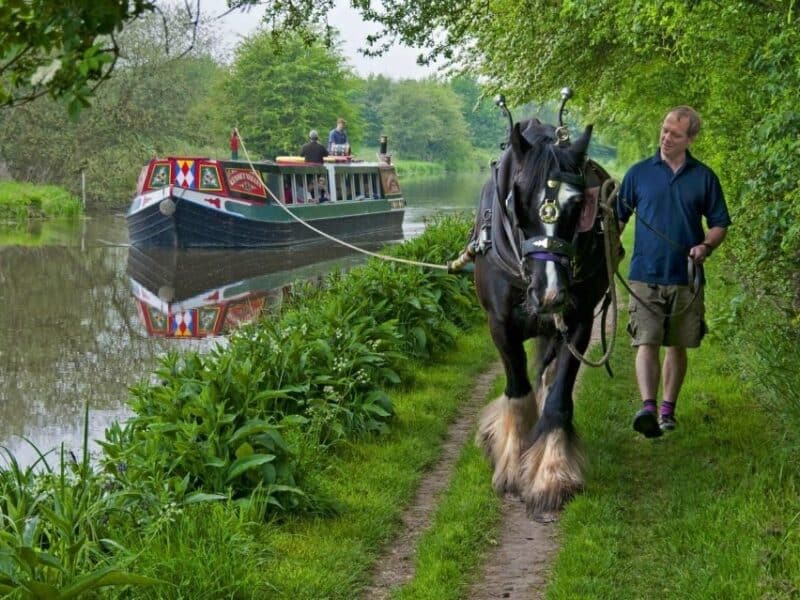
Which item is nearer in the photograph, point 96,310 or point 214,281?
point 96,310

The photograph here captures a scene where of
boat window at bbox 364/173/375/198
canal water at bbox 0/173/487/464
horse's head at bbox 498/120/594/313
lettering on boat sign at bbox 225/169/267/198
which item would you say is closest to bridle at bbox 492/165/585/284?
horse's head at bbox 498/120/594/313

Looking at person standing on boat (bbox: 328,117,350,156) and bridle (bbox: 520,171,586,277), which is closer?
bridle (bbox: 520,171,586,277)

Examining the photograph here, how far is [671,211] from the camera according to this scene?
5648mm

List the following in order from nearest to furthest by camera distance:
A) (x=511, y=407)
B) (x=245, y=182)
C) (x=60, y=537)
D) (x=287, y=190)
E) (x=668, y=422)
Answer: (x=60, y=537) < (x=511, y=407) < (x=668, y=422) < (x=245, y=182) < (x=287, y=190)

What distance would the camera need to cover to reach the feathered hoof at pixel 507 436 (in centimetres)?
543

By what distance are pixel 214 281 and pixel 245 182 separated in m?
6.41

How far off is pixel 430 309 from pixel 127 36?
117 feet

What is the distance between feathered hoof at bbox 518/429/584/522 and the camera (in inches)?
200

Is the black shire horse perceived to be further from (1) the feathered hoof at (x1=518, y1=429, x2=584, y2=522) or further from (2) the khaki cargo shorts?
(2) the khaki cargo shorts

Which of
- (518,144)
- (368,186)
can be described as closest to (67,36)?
(518,144)

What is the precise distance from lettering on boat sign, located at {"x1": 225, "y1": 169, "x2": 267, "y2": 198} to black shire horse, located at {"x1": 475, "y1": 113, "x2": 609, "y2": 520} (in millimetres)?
20005

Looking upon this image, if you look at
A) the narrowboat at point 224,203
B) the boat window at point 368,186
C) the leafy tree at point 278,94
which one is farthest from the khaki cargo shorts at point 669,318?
the leafy tree at point 278,94

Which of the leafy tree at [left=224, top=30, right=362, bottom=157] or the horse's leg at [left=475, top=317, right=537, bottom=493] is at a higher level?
the leafy tree at [left=224, top=30, right=362, bottom=157]

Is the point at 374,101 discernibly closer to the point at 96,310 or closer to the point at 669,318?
the point at 96,310
